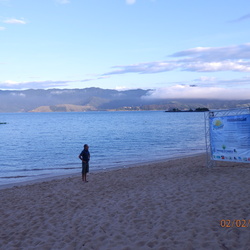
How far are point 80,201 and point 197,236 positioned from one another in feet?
15.9

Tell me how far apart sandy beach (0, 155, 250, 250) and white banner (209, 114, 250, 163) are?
74 cm

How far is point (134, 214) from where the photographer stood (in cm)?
790

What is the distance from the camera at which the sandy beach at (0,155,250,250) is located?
20.2ft

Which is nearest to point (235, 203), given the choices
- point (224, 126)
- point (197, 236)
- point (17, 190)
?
point (197, 236)

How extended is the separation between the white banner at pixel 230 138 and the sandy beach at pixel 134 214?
2.42 ft

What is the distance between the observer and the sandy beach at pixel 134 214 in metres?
6.15

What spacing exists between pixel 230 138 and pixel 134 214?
6.91 meters

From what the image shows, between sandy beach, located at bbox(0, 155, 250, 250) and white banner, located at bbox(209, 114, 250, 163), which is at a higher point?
white banner, located at bbox(209, 114, 250, 163)
